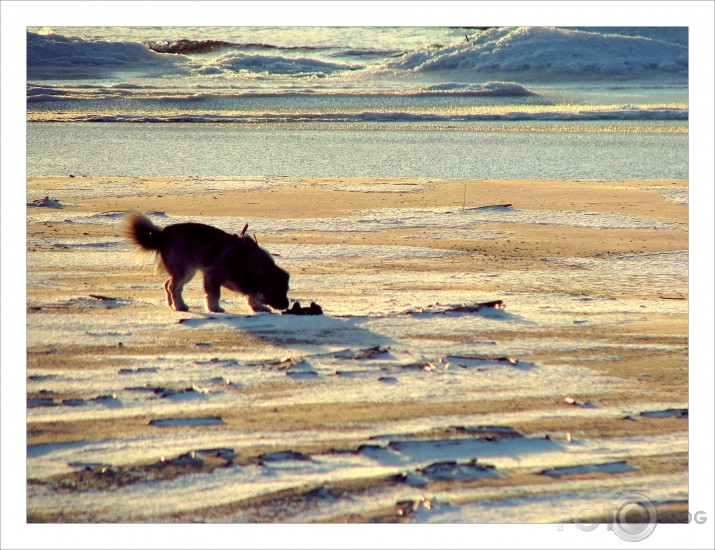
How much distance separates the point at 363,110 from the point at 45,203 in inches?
291

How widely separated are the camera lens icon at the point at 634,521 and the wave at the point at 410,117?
1342cm

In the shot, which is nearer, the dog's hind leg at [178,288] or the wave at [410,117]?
the dog's hind leg at [178,288]

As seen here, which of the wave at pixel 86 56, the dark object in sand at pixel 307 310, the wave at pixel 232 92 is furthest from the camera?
the wave at pixel 232 92

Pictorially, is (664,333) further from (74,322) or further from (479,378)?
(74,322)

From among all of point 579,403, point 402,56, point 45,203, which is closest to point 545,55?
point 402,56

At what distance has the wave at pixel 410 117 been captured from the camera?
16.7 metres

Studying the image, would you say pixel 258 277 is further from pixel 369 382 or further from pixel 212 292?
pixel 369 382

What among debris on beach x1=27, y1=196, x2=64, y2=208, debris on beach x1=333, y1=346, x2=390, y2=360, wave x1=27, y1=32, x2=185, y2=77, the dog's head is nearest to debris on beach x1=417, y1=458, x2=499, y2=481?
debris on beach x1=333, y1=346, x2=390, y2=360

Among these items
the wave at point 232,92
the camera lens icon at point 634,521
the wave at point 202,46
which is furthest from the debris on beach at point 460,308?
the wave at point 232,92

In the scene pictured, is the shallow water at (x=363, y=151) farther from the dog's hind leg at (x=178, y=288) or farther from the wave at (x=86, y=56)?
the dog's hind leg at (x=178, y=288)

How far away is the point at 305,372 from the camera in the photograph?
5574 mm

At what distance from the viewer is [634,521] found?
13.7 feet

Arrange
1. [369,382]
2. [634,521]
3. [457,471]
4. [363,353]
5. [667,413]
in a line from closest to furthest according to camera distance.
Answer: [634,521] < [457,471] < [667,413] < [369,382] < [363,353]

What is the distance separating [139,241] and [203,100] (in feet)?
30.6
